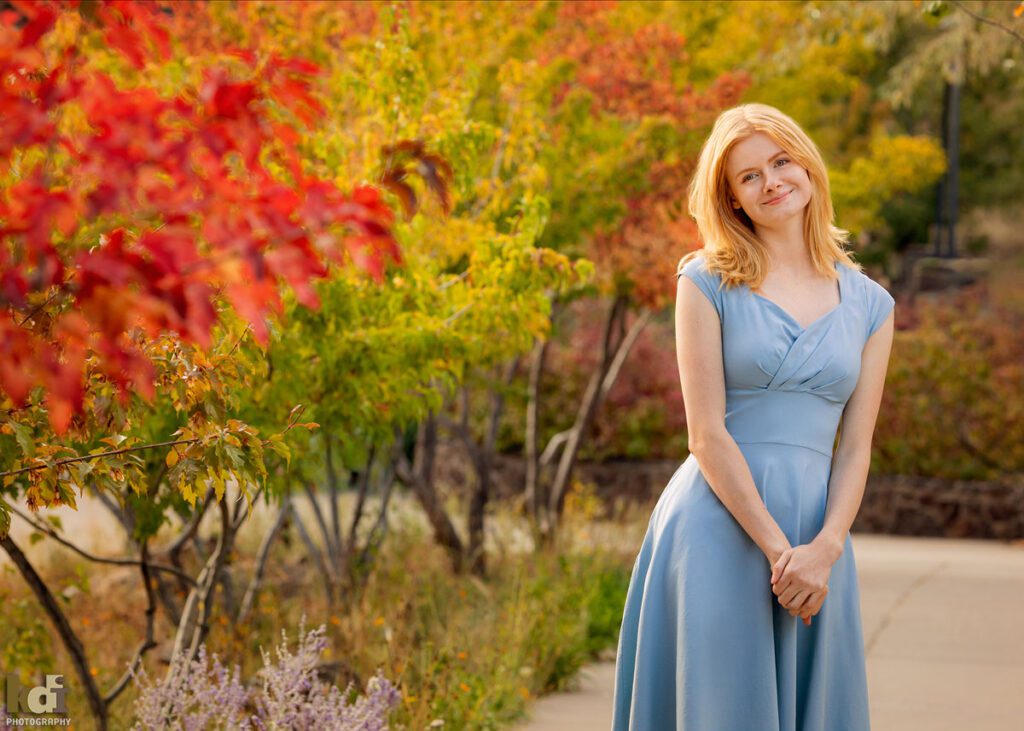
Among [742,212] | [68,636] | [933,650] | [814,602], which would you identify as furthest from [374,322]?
[933,650]

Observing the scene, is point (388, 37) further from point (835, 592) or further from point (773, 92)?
point (773, 92)

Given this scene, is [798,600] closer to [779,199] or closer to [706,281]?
[706,281]

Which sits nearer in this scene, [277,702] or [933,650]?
[277,702]

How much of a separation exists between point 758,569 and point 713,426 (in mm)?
356

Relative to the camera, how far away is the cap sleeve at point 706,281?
9.83 ft

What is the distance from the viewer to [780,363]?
9.78 ft

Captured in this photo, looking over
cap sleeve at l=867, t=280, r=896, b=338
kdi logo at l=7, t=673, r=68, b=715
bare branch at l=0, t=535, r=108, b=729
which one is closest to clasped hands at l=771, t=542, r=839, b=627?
cap sleeve at l=867, t=280, r=896, b=338

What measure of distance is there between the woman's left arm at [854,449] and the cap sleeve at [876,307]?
0.01m

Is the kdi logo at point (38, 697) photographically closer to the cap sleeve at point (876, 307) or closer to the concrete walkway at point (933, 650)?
the concrete walkway at point (933, 650)

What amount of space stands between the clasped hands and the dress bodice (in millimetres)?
265

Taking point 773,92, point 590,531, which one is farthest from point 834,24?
point 590,531

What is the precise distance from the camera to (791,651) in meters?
3.01

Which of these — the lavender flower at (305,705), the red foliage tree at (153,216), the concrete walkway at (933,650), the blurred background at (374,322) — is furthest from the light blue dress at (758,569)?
the concrete walkway at (933,650)

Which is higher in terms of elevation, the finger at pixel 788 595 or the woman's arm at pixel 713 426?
the woman's arm at pixel 713 426
